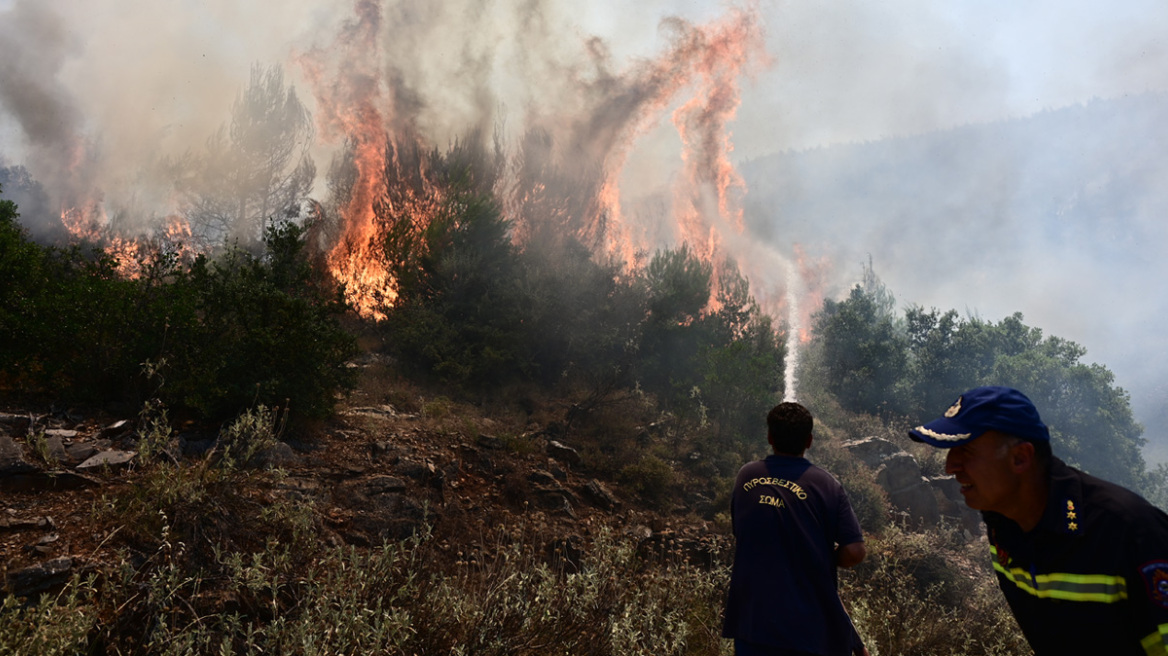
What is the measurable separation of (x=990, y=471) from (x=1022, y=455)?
110 millimetres

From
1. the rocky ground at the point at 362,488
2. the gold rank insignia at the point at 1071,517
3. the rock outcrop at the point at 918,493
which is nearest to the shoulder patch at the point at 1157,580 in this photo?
the gold rank insignia at the point at 1071,517

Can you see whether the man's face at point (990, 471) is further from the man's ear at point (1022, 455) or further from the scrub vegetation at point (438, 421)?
the scrub vegetation at point (438, 421)

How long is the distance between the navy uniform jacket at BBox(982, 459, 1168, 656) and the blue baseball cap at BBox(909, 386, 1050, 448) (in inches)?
5.8

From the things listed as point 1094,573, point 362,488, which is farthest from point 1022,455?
point 362,488

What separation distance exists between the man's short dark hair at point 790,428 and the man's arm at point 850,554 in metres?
0.54

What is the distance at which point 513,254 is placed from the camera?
1978 centimetres

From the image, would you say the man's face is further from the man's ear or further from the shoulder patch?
the shoulder patch

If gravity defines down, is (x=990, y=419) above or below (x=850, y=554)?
above

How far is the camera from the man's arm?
282 centimetres

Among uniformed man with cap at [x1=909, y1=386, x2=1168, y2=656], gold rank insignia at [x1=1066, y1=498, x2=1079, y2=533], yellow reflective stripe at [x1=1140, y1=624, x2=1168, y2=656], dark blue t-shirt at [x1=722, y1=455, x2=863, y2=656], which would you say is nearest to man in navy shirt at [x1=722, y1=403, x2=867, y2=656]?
dark blue t-shirt at [x1=722, y1=455, x2=863, y2=656]

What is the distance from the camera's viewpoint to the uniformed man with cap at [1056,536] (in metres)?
1.36

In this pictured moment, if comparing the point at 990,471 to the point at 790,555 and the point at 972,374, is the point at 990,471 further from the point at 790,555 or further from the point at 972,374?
the point at 972,374

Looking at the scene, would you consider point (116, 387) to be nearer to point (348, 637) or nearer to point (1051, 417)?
point (348, 637)

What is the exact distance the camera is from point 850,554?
285 centimetres
